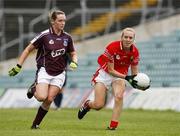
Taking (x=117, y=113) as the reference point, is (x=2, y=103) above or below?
below

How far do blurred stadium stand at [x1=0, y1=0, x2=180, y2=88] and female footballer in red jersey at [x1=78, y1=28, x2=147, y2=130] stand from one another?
49.4 ft

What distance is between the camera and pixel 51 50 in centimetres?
1447

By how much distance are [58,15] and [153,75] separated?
1603 cm

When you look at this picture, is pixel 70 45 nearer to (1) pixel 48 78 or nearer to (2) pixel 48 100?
(1) pixel 48 78

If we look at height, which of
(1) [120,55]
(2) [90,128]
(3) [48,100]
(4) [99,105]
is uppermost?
(1) [120,55]

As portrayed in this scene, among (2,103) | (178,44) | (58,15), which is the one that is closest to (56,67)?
(58,15)

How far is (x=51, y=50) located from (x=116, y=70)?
129cm

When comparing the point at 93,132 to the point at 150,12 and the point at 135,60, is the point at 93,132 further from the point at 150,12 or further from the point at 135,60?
the point at 150,12

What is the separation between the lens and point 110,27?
32688 millimetres

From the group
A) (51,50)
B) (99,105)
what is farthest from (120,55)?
(51,50)

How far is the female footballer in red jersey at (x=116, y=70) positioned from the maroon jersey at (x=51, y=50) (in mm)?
786

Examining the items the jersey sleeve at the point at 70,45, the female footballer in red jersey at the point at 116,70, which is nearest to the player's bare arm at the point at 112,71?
the female footballer in red jersey at the point at 116,70

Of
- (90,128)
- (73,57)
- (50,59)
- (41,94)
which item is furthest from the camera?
(90,128)

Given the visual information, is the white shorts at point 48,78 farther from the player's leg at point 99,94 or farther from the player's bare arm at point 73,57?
the player's leg at point 99,94
